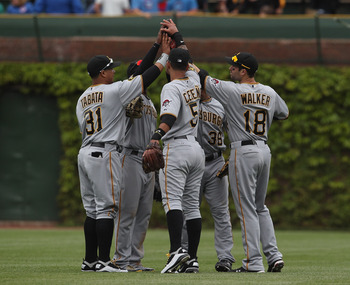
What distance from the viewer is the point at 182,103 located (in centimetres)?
732

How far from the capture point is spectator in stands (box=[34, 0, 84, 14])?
56.7 ft

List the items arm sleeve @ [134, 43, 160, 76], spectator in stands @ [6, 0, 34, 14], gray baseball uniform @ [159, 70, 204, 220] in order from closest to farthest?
gray baseball uniform @ [159, 70, 204, 220] < arm sleeve @ [134, 43, 160, 76] < spectator in stands @ [6, 0, 34, 14]

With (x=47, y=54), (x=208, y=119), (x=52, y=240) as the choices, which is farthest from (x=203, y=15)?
(x=208, y=119)

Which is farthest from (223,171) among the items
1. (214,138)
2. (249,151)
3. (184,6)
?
(184,6)

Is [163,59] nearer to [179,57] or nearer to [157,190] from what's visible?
[179,57]

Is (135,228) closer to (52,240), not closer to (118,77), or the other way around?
(52,240)

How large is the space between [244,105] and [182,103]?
2.31ft

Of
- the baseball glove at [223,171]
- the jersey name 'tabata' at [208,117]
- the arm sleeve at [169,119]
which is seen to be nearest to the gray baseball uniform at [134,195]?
the jersey name 'tabata' at [208,117]

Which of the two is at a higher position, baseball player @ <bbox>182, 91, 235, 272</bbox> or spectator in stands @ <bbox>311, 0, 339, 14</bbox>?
spectator in stands @ <bbox>311, 0, 339, 14</bbox>

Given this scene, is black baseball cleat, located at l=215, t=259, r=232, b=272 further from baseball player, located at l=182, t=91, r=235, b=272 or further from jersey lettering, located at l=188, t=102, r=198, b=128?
jersey lettering, located at l=188, t=102, r=198, b=128

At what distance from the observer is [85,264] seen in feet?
24.7

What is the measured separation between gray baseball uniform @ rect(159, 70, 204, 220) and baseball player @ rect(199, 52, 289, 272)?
0.37 meters

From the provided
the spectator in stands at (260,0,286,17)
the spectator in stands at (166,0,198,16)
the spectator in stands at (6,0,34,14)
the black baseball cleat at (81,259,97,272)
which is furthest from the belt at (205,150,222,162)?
the spectator in stands at (6,0,34,14)

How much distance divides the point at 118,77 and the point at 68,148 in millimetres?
1911
